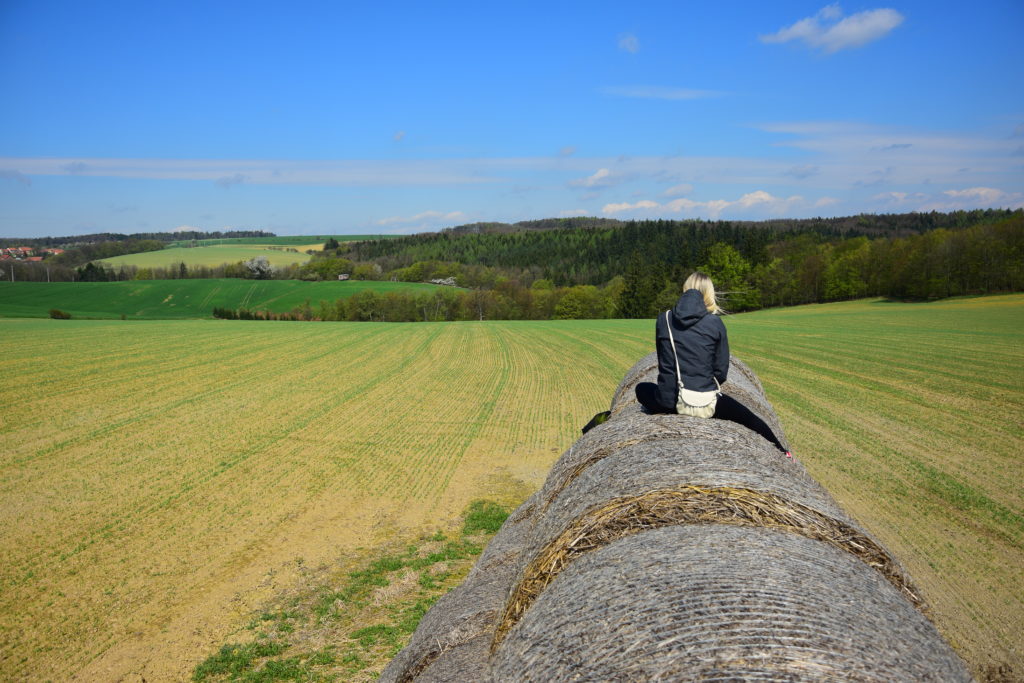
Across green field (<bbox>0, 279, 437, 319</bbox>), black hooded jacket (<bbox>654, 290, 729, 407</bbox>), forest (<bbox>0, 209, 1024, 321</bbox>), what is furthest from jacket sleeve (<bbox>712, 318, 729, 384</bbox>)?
green field (<bbox>0, 279, 437, 319</bbox>)

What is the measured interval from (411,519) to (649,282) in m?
65.4

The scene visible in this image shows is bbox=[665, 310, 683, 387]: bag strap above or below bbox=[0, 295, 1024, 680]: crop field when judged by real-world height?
above

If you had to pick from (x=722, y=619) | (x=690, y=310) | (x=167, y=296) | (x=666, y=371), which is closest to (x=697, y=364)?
(x=666, y=371)

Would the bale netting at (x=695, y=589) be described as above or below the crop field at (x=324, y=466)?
above

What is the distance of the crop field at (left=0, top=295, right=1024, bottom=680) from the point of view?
7668mm

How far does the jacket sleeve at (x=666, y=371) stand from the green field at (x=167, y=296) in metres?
79.1

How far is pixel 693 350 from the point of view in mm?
5051

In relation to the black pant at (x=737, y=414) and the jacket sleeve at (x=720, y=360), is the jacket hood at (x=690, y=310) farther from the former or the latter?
the black pant at (x=737, y=414)

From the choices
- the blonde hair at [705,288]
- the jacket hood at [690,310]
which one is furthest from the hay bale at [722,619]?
the blonde hair at [705,288]

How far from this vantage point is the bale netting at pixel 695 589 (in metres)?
2.23

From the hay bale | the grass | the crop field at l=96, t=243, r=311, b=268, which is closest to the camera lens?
the hay bale

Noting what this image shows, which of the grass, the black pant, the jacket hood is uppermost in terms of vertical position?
the jacket hood

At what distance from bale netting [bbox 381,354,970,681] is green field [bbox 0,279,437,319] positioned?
79.6 metres

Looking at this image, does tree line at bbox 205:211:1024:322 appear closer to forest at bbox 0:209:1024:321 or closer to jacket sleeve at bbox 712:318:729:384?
forest at bbox 0:209:1024:321
